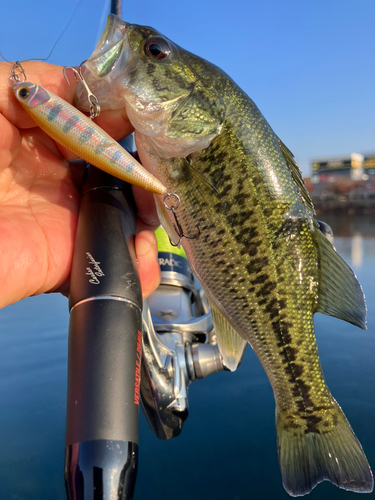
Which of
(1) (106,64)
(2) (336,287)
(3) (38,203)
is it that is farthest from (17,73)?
(2) (336,287)

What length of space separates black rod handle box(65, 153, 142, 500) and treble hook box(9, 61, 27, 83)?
49 cm

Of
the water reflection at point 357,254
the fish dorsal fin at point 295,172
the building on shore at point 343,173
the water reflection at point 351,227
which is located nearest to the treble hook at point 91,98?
the fish dorsal fin at point 295,172

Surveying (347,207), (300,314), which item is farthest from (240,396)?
(347,207)

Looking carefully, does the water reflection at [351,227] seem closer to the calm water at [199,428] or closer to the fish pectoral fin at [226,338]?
the calm water at [199,428]

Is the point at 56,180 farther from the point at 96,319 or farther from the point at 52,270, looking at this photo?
the point at 96,319

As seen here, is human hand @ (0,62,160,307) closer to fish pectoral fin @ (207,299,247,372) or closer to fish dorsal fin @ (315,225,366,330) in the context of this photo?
fish pectoral fin @ (207,299,247,372)

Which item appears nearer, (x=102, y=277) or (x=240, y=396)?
(x=102, y=277)

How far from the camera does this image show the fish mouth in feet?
3.83

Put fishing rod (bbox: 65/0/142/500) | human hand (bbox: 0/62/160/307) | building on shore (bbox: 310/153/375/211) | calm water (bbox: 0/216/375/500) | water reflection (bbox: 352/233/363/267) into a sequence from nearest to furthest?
fishing rod (bbox: 65/0/142/500) < human hand (bbox: 0/62/160/307) < calm water (bbox: 0/216/375/500) < water reflection (bbox: 352/233/363/267) < building on shore (bbox: 310/153/375/211)

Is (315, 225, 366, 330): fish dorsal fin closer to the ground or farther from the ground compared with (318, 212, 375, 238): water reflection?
farther from the ground

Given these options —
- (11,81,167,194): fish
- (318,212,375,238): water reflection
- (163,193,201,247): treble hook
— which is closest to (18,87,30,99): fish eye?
(11,81,167,194): fish

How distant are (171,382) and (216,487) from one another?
0.52 metres

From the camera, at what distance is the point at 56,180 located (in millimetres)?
1583

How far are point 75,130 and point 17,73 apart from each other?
1.34ft
